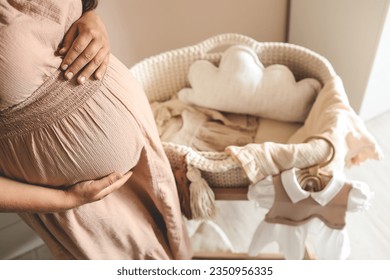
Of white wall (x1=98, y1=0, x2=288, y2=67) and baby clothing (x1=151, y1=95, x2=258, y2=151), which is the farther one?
white wall (x1=98, y1=0, x2=288, y2=67)

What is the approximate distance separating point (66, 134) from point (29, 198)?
12 centimetres

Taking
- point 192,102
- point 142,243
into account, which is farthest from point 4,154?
point 192,102

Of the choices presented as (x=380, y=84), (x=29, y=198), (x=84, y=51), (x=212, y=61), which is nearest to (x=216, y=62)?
(x=212, y=61)

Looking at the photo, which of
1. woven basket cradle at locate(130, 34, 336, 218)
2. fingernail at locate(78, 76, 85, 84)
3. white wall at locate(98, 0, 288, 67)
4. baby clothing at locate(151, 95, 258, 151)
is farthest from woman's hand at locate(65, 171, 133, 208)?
white wall at locate(98, 0, 288, 67)

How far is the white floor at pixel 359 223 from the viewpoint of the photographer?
1.23m

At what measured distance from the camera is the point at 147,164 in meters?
0.73

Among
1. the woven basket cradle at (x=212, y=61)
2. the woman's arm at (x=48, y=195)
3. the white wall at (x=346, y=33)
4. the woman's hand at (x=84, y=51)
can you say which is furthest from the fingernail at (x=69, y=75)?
the white wall at (x=346, y=33)

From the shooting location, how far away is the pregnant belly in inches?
22.2

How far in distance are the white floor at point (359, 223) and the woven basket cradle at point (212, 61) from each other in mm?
323

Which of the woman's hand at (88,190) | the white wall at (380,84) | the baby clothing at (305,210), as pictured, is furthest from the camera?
the white wall at (380,84)

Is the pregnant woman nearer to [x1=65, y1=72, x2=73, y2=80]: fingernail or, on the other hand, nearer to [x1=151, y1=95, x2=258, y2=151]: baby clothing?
[x1=65, y1=72, x2=73, y2=80]: fingernail

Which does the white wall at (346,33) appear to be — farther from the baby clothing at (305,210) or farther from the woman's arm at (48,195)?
the woman's arm at (48,195)
